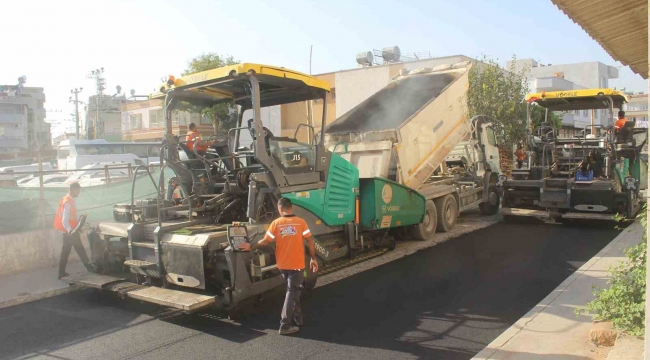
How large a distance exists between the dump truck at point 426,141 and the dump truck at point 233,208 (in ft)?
1.86

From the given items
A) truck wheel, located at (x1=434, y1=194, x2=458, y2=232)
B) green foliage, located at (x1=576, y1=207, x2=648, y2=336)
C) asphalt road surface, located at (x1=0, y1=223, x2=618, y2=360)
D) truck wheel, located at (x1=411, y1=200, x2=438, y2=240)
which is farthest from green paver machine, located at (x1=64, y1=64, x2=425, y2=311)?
truck wheel, located at (x1=434, y1=194, x2=458, y2=232)

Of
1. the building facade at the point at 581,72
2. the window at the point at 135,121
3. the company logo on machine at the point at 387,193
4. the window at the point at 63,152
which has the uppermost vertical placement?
the building facade at the point at 581,72

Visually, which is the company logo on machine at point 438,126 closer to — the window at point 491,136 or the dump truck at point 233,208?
the dump truck at point 233,208

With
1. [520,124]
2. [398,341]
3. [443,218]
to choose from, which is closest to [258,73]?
[398,341]

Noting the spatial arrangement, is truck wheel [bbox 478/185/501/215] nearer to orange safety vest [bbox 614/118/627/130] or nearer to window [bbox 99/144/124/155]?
orange safety vest [bbox 614/118/627/130]

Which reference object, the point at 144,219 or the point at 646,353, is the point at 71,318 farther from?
the point at 646,353

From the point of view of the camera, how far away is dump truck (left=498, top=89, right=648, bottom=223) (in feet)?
34.9

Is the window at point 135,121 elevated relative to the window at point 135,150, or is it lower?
elevated

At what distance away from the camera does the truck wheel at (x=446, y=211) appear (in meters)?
10.7

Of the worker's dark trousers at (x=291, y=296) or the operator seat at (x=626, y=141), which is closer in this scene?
the worker's dark trousers at (x=291, y=296)

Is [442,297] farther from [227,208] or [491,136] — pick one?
[491,136]

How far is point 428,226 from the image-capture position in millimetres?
10312

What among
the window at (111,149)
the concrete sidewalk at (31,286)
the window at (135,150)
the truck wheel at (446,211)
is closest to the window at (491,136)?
the truck wheel at (446,211)

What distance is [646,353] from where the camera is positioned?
3.03 m
